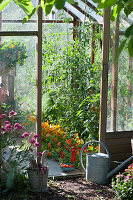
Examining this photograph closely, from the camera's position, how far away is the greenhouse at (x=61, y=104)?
347 cm

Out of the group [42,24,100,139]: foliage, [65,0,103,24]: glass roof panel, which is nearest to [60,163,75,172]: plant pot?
[42,24,100,139]: foliage

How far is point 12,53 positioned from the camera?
144 inches

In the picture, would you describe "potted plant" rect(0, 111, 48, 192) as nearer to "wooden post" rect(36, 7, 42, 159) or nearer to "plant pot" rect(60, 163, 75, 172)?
"wooden post" rect(36, 7, 42, 159)

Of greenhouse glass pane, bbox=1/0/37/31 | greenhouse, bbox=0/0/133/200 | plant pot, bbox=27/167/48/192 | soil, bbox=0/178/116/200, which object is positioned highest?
greenhouse glass pane, bbox=1/0/37/31

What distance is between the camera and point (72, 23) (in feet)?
20.3

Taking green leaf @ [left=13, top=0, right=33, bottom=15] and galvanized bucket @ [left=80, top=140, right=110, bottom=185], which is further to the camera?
galvanized bucket @ [left=80, top=140, right=110, bottom=185]

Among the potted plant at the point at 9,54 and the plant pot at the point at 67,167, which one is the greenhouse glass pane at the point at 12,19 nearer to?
the potted plant at the point at 9,54

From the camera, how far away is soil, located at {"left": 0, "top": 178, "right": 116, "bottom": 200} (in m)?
3.36

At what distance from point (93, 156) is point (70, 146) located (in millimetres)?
973

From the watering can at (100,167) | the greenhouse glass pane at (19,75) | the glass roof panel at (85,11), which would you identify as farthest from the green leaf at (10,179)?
the glass roof panel at (85,11)

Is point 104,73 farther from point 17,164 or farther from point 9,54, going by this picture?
point 17,164

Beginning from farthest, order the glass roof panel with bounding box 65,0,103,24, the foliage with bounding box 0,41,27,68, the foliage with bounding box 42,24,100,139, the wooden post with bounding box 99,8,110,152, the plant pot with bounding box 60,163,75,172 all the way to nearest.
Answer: the glass roof panel with bounding box 65,0,103,24
the foliage with bounding box 42,24,100,139
the plant pot with bounding box 60,163,75,172
the wooden post with bounding box 99,8,110,152
the foliage with bounding box 0,41,27,68

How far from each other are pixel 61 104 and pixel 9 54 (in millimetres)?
1868

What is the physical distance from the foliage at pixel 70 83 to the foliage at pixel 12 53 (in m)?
1.29
